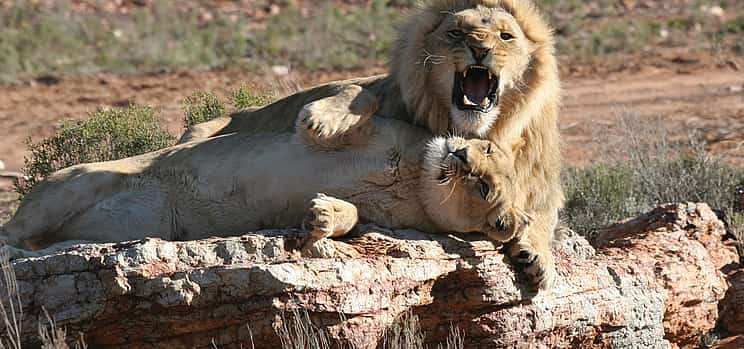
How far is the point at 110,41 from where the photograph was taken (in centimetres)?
1928

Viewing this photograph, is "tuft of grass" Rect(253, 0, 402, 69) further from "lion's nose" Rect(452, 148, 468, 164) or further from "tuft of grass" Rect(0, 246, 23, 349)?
"tuft of grass" Rect(0, 246, 23, 349)

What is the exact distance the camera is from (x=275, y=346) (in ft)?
16.1

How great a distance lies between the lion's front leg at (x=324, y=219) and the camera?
505 cm

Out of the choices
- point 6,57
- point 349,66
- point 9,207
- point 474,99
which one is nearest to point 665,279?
point 474,99

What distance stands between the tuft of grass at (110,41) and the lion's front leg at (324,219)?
12902 millimetres

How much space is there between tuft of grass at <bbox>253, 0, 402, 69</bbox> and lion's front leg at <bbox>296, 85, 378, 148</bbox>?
11425mm

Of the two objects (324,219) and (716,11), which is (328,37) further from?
(324,219)

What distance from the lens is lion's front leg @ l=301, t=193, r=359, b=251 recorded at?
16.6ft

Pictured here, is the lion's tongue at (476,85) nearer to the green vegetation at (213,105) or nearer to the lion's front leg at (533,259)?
the lion's front leg at (533,259)

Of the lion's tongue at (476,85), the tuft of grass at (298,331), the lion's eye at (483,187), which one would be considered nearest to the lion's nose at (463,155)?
the lion's eye at (483,187)

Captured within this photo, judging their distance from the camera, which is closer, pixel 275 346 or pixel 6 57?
pixel 275 346

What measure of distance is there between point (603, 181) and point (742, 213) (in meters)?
1.46

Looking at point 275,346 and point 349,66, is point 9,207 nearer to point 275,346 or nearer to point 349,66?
point 275,346

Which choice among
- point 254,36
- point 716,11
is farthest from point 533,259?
point 716,11
